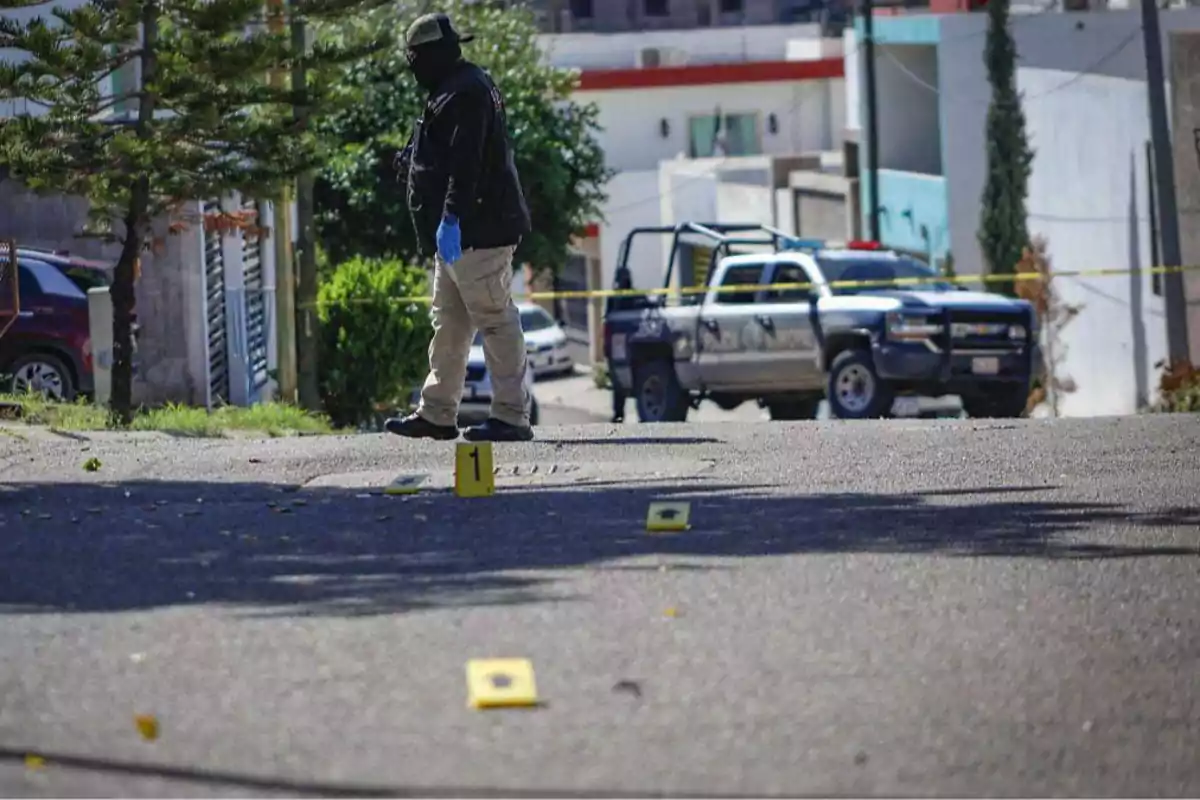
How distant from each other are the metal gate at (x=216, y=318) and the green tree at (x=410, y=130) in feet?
20.6

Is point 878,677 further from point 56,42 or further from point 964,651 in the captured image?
point 56,42

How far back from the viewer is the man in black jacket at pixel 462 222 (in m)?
11.4

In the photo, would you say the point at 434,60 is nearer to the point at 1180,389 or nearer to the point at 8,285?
the point at 8,285

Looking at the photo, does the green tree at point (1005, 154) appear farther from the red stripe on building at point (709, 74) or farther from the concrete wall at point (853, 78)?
the red stripe on building at point (709, 74)

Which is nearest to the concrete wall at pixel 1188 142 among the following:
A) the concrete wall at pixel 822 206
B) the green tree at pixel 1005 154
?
the green tree at pixel 1005 154

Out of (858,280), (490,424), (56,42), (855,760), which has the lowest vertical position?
(855,760)

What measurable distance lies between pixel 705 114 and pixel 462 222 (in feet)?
170

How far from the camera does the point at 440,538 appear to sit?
8750 mm

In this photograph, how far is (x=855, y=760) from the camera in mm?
5648

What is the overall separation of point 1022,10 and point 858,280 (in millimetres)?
21105

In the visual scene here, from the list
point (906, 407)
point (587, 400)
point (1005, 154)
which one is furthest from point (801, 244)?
point (587, 400)

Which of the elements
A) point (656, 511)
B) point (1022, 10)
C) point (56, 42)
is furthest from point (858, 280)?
point (1022, 10)

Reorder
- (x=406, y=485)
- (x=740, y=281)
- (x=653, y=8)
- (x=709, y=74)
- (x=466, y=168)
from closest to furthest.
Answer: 1. (x=406, y=485)
2. (x=466, y=168)
3. (x=740, y=281)
4. (x=709, y=74)
5. (x=653, y=8)

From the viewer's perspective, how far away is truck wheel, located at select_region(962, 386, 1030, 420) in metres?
22.8
